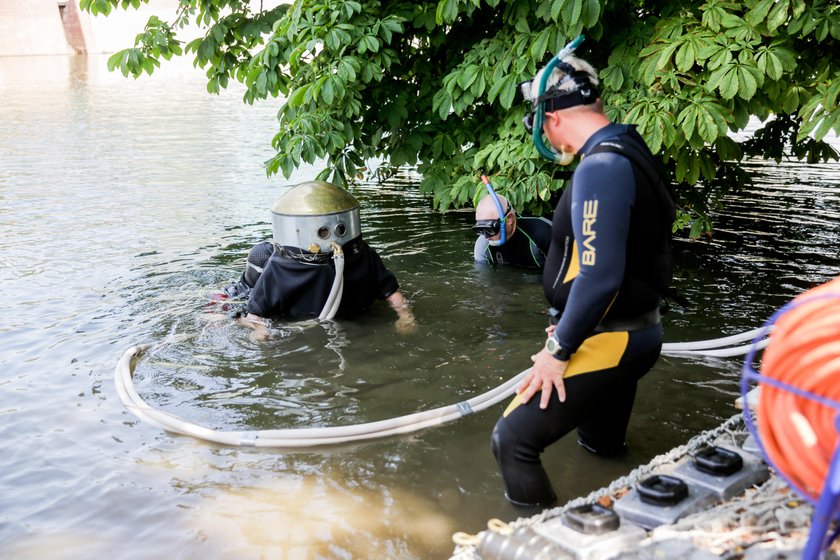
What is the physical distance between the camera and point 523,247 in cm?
724

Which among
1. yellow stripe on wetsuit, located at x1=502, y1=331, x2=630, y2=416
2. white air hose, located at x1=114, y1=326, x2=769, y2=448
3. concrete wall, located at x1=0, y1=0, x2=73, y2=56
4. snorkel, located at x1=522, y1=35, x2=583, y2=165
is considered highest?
concrete wall, located at x1=0, y1=0, x2=73, y2=56

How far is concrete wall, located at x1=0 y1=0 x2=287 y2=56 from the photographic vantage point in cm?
5072

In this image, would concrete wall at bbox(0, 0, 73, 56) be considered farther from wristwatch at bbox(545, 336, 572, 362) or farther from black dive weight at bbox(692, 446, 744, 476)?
black dive weight at bbox(692, 446, 744, 476)

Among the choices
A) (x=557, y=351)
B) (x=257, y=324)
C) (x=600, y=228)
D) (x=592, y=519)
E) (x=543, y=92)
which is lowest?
(x=257, y=324)

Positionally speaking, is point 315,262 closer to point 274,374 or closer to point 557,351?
point 274,374

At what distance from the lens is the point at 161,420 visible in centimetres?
437

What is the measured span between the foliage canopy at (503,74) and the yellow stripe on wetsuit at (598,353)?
2.70m

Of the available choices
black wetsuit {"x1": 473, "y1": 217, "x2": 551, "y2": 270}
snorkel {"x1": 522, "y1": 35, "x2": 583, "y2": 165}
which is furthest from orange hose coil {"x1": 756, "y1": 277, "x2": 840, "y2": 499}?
black wetsuit {"x1": 473, "y1": 217, "x2": 551, "y2": 270}

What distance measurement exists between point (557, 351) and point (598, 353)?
179 mm

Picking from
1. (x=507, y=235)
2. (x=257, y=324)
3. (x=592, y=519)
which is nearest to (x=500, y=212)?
(x=507, y=235)

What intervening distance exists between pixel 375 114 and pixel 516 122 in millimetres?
2015

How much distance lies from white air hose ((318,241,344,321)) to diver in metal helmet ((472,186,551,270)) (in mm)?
1759

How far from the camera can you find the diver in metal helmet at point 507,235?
6.72m

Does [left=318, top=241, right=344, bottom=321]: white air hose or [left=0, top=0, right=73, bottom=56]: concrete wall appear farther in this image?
[left=0, top=0, right=73, bottom=56]: concrete wall
